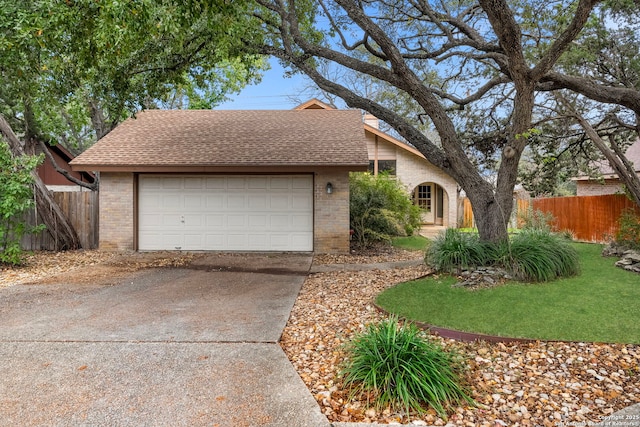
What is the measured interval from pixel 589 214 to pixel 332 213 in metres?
8.57

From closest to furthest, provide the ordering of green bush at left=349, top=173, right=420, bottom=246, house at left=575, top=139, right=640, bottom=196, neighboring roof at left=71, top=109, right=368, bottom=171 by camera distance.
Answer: neighboring roof at left=71, top=109, right=368, bottom=171, green bush at left=349, top=173, right=420, bottom=246, house at left=575, top=139, right=640, bottom=196

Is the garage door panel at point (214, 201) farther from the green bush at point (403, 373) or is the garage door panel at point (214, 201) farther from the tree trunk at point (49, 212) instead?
the green bush at point (403, 373)

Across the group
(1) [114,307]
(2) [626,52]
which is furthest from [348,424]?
(2) [626,52]

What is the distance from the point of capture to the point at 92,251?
35.5 feet

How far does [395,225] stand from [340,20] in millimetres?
5527

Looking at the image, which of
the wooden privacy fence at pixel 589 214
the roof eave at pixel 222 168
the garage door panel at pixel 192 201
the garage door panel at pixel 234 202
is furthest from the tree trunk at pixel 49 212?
the wooden privacy fence at pixel 589 214

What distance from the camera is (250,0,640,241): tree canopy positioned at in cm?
634

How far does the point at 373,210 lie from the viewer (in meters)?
11.3

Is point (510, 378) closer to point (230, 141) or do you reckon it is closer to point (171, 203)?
point (171, 203)

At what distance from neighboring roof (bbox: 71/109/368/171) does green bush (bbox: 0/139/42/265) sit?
6.34 ft

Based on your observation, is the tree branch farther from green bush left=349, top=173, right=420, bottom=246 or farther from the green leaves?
green bush left=349, top=173, right=420, bottom=246

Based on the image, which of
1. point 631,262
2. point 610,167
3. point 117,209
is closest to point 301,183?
point 117,209

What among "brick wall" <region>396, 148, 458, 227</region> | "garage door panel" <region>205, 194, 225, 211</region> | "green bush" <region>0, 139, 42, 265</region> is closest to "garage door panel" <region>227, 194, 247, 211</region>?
"garage door panel" <region>205, 194, 225, 211</region>

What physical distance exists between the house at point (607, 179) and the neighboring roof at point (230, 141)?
850 centimetres
